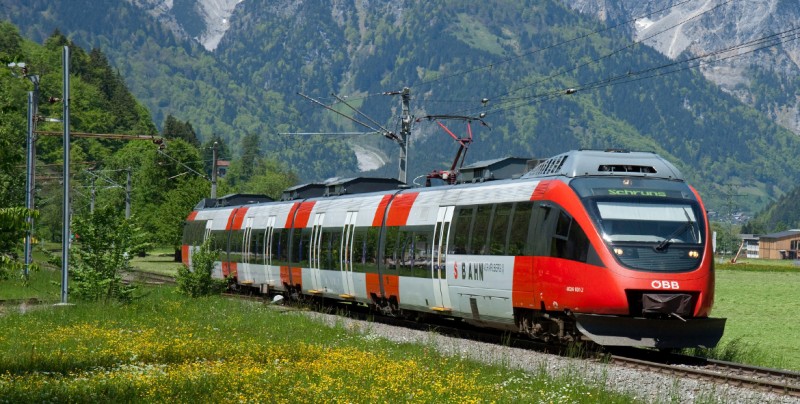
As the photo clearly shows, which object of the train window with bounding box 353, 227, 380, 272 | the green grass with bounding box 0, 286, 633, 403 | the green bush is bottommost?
the green grass with bounding box 0, 286, 633, 403

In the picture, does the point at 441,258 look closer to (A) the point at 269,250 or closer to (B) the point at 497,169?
(B) the point at 497,169

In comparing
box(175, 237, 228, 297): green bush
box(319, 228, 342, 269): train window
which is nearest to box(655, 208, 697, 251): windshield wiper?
box(319, 228, 342, 269): train window

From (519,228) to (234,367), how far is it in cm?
767

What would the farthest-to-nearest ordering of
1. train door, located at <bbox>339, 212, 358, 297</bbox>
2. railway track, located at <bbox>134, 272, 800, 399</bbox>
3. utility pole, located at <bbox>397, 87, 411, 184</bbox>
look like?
utility pole, located at <bbox>397, 87, 411, 184</bbox>
train door, located at <bbox>339, 212, 358, 297</bbox>
railway track, located at <bbox>134, 272, 800, 399</bbox>

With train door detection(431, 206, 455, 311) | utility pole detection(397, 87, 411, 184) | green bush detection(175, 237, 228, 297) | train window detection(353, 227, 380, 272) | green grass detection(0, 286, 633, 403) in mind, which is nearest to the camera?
green grass detection(0, 286, 633, 403)

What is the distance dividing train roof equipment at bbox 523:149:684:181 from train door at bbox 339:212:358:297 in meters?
11.0

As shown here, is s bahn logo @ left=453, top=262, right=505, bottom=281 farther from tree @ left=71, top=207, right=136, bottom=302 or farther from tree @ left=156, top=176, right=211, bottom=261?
tree @ left=156, top=176, right=211, bottom=261

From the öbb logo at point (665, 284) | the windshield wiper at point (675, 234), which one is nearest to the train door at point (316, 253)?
the windshield wiper at point (675, 234)

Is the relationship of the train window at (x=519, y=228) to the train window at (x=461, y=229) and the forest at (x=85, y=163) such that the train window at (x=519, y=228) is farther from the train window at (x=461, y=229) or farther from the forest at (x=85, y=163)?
the forest at (x=85, y=163)

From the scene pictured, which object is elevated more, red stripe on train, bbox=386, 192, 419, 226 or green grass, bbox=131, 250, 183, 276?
red stripe on train, bbox=386, 192, 419, 226

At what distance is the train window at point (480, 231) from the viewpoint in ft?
83.5

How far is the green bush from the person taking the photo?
39250 millimetres

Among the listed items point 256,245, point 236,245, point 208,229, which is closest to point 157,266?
point 208,229

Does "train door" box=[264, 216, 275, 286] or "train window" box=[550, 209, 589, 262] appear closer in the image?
"train window" box=[550, 209, 589, 262]
